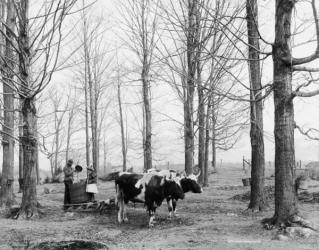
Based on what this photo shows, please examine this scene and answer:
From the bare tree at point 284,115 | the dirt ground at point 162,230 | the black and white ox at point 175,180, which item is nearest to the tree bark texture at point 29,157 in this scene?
the dirt ground at point 162,230

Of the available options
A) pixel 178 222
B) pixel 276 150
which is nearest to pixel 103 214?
pixel 178 222

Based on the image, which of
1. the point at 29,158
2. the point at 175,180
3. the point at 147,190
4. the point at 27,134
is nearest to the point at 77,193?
the point at 29,158

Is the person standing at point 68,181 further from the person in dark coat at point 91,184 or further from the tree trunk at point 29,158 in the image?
the tree trunk at point 29,158

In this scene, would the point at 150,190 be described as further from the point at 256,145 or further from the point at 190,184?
the point at 256,145

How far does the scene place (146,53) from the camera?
21219mm

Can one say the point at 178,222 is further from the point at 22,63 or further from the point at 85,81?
the point at 85,81

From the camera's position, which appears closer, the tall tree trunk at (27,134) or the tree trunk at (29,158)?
the tall tree trunk at (27,134)

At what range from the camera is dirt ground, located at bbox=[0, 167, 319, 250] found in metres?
8.12

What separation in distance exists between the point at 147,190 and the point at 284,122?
404cm

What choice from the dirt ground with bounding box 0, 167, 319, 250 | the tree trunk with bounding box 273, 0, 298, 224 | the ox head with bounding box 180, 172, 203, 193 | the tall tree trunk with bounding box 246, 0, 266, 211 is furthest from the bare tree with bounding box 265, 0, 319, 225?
the ox head with bounding box 180, 172, 203, 193

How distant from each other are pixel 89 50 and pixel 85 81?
2072 millimetres

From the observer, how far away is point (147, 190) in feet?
36.8

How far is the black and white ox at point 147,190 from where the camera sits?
1114 centimetres

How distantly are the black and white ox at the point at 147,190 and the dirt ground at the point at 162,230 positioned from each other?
17.3 inches
